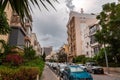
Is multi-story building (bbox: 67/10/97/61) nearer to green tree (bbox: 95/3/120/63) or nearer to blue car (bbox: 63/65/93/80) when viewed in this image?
green tree (bbox: 95/3/120/63)

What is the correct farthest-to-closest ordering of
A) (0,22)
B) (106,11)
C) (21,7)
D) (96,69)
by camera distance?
(96,69)
(106,11)
(0,22)
(21,7)

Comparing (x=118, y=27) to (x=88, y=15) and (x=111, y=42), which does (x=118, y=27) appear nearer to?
(x=111, y=42)

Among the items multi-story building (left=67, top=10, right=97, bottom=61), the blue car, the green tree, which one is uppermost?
multi-story building (left=67, top=10, right=97, bottom=61)

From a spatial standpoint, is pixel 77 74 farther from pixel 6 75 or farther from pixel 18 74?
pixel 6 75

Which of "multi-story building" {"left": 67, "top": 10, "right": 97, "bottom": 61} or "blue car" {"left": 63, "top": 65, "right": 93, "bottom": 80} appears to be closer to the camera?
"blue car" {"left": 63, "top": 65, "right": 93, "bottom": 80}

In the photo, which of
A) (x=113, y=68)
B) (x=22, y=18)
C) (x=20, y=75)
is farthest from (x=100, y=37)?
(x=22, y=18)

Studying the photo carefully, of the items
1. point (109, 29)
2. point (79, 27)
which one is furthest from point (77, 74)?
point (79, 27)

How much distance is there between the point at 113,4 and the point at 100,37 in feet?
18.7

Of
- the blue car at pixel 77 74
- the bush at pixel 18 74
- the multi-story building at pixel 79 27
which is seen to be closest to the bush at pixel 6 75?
the bush at pixel 18 74

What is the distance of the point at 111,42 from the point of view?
3052cm

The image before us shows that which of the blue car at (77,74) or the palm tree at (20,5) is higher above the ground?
the palm tree at (20,5)

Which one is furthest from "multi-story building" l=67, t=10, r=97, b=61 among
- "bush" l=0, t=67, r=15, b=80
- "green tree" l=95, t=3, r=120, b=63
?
"bush" l=0, t=67, r=15, b=80

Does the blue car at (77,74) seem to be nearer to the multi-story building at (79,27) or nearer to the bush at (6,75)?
the bush at (6,75)

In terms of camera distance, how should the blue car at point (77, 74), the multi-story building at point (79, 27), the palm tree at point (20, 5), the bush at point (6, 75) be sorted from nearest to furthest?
the palm tree at point (20, 5)
the bush at point (6, 75)
the blue car at point (77, 74)
the multi-story building at point (79, 27)
